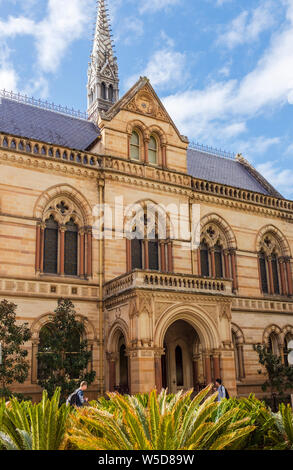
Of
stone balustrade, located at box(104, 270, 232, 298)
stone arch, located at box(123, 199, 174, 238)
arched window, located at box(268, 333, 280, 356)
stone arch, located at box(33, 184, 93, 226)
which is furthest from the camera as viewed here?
arched window, located at box(268, 333, 280, 356)

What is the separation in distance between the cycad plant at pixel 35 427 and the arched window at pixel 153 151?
71.9 feet

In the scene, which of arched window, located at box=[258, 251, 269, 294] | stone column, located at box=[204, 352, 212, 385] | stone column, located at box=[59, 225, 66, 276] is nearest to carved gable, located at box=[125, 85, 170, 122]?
stone column, located at box=[59, 225, 66, 276]

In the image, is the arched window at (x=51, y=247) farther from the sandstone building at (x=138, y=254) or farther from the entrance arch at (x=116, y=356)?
the entrance arch at (x=116, y=356)

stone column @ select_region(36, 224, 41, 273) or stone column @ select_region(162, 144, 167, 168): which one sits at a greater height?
stone column @ select_region(162, 144, 167, 168)

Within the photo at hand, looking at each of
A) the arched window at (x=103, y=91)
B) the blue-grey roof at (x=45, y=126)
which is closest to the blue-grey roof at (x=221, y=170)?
the blue-grey roof at (x=45, y=126)

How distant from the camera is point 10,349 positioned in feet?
59.2

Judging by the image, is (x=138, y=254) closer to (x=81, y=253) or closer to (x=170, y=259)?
(x=170, y=259)

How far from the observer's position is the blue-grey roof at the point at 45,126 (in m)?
26.4

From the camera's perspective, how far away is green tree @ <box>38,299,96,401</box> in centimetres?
1931

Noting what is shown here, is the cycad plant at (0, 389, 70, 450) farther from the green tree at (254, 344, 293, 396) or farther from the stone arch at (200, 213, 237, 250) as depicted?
the stone arch at (200, 213, 237, 250)

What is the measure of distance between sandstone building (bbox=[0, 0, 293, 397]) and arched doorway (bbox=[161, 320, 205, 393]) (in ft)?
0.18

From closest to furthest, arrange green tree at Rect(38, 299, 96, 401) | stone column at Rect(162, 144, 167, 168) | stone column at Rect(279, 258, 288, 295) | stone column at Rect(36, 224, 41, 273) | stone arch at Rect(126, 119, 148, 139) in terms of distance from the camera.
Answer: green tree at Rect(38, 299, 96, 401) < stone column at Rect(36, 224, 41, 273) < stone arch at Rect(126, 119, 148, 139) < stone column at Rect(162, 144, 167, 168) < stone column at Rect(279, 258, 288, 295)

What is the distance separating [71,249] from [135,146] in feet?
23.6
